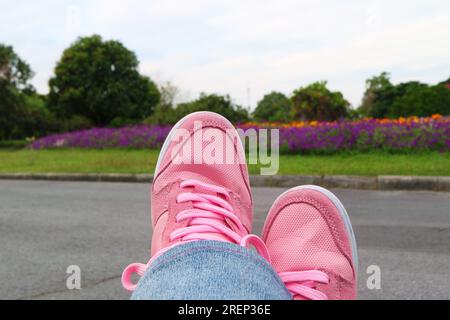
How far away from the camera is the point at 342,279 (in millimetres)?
1902

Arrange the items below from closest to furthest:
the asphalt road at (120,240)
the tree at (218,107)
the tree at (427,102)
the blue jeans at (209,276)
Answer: the blue jeans at (209,276) < the asphalt road at (120,240) < the tree at (427,102) < the tree at (218,107)

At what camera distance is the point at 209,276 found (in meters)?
1.21

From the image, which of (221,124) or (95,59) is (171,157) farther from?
(95,59)

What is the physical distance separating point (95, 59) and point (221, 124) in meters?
35.1

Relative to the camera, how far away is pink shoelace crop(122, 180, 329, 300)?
5.40ft

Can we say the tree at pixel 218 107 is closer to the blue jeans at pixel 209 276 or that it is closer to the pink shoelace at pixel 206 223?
the pink shoelace at pixel 206 223

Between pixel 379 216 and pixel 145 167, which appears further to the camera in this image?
pixel 145 167

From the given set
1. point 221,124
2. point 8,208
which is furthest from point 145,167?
point 221,124

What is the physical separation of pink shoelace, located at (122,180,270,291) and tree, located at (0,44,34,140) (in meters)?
26.7

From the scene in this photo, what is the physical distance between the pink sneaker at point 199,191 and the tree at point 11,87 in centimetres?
2633

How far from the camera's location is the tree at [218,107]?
1747cm

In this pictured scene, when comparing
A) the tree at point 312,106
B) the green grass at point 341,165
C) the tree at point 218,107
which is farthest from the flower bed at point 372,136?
the tree at point 312,106

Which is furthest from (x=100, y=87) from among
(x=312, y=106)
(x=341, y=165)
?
(x=341, y=165)

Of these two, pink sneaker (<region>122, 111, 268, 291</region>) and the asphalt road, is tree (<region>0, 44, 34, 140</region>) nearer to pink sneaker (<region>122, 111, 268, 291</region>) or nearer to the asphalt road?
the asphalt road
